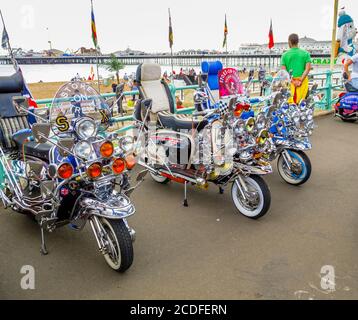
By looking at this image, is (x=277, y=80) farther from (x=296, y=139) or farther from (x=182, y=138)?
(x=182, y=138)

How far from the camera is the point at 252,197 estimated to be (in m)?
3.47

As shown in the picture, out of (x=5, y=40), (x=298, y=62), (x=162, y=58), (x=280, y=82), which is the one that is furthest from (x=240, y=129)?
(x=162, y=58)

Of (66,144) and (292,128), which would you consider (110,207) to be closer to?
(66,144)

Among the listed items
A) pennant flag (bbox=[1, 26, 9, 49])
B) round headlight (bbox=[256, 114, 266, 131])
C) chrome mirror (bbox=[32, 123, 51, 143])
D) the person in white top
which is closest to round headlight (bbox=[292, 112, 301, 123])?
round headlight (bbox=[256, 114, 266, 131])

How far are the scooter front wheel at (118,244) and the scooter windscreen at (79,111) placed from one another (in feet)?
2.31

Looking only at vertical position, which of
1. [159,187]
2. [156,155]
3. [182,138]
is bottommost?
[159,187]

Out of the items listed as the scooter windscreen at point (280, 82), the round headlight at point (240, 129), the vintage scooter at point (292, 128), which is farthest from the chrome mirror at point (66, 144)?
the scooter windscreen at point (280, 82)

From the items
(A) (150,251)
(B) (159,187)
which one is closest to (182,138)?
(B) (159,187)

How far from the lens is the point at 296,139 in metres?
4.12

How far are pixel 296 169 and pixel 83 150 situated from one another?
2.86m

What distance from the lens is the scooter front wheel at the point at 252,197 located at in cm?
333

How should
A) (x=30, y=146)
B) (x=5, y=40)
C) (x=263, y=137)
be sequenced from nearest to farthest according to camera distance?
(x=30, y=146) → (x=263, y=137) → (x=5, y=40)

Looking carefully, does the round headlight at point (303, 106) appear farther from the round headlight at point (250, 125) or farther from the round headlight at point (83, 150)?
the round headlight at point (83, 150)
